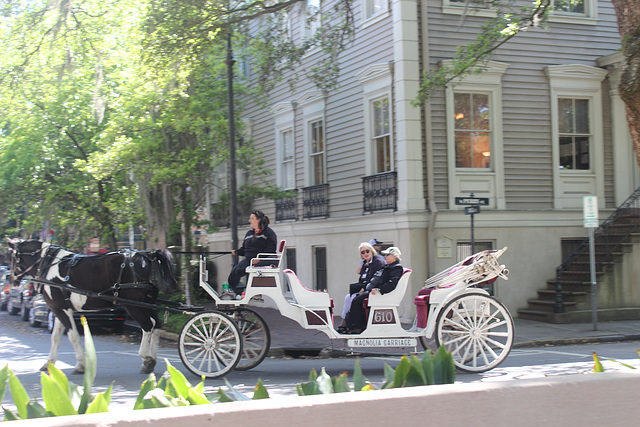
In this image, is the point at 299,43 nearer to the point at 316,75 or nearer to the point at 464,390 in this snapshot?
the point at 316,75

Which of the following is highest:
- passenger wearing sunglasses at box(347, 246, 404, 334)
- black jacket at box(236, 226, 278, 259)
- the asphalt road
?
black jacket at box(236, 226, 278, 259)

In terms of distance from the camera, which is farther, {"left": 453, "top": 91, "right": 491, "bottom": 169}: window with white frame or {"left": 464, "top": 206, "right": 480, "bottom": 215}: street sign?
{"left": 453, "top": 91, "right": 491, "bottom": 169}: window with white frame

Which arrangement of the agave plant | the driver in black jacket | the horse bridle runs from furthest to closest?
the horse bridle
the driver in black jacket
the agave plant

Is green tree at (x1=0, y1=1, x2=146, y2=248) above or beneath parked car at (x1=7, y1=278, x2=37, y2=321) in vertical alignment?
above

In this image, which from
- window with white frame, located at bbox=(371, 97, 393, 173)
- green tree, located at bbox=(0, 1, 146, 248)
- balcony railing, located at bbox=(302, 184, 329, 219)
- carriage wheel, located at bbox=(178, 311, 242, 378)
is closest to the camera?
A: carriage wheel, located at bbox=(178, 311, 242, 378)

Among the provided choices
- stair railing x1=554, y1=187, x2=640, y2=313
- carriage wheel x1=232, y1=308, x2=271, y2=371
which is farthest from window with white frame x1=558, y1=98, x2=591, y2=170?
carriage wheel x1=232, y1=308, x2=271, y2=371

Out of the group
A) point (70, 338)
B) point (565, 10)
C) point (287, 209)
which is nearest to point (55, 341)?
point (70, 338)

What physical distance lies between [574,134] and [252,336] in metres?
11.5

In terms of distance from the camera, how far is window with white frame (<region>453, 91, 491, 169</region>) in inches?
647

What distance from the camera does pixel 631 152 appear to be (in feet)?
58.1

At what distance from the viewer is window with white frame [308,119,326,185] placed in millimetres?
19456

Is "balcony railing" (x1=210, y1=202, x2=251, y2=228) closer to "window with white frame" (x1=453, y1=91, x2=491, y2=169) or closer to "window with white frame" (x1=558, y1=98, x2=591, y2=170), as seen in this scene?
"window with white frame" (x1=453, y1=91, x2=491, y2=169)

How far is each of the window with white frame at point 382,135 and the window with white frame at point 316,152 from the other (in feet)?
8.52

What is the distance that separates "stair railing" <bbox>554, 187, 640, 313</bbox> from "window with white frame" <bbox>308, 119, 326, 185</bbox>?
22.9ft
